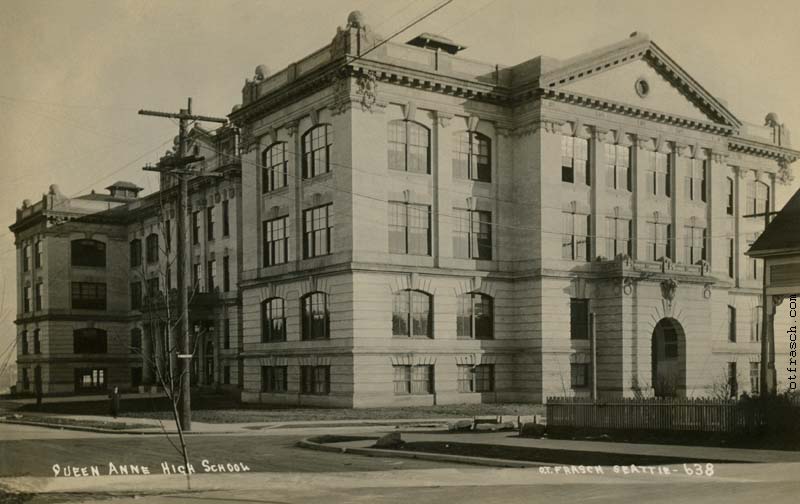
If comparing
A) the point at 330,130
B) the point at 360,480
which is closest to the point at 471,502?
the point at 360,480

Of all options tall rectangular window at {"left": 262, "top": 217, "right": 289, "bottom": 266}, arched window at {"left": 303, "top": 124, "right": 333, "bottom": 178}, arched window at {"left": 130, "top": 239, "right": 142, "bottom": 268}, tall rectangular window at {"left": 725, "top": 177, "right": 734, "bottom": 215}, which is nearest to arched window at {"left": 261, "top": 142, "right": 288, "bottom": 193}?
tall rectangular window at {"left": 262, "top": 217, "right": 289, "bottom": 266}

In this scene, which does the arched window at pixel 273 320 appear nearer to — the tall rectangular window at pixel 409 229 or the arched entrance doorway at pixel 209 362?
the tall rectangular window at pixel 409 229

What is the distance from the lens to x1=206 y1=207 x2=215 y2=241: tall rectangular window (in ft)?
186

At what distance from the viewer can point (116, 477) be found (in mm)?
15094

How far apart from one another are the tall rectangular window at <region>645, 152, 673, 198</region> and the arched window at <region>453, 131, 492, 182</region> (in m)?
8.66

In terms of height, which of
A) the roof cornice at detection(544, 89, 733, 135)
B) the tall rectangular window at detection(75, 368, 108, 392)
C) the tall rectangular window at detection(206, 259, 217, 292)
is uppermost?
the roof cornice at detection(544, 89, 733, 135)

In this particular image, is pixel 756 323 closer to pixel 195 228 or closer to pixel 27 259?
pixel 195 228

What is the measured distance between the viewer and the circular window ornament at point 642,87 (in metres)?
42.1

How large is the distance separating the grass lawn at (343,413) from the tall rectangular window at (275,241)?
7.75 meters

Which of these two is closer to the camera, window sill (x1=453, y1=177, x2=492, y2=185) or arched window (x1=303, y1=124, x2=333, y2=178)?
arched window (x1=303, y1=124, x2=333, y2=178)

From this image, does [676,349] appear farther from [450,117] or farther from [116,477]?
[116,477]

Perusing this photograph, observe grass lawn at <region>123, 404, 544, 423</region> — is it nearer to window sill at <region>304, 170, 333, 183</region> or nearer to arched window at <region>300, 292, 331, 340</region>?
arched window at <region>300, 292, 331, 340</region>

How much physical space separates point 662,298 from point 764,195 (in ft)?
36.7

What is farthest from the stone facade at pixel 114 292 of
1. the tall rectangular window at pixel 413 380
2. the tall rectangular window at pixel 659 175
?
the tall rectangular window at pixel 659 175
